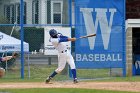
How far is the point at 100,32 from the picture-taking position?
23.0 metres

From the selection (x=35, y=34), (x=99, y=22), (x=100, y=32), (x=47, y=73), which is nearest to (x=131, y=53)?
(x=100, y=32)

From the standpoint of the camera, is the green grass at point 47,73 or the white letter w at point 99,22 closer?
the green grass at point 47,73

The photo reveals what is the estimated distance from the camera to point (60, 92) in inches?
574

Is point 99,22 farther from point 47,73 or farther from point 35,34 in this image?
point 47,73

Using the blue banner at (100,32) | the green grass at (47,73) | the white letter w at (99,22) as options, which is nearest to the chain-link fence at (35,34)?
the green grass at (47,73)

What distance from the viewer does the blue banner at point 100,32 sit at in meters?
22.8

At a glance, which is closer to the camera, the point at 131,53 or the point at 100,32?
the point at 100,32

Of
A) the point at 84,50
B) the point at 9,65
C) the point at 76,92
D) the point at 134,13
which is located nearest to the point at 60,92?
the point at 76,92

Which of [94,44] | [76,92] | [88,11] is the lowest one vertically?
[76,92]

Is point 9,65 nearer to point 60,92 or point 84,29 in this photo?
point 84,29

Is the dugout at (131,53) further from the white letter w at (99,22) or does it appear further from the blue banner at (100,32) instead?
the white letter w at (99,22)

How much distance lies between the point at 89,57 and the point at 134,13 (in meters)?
4.03

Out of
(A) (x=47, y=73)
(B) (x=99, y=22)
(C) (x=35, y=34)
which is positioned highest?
(B) (x=99, y=22)

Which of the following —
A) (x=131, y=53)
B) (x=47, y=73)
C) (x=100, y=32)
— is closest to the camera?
(x=100, y=32)
